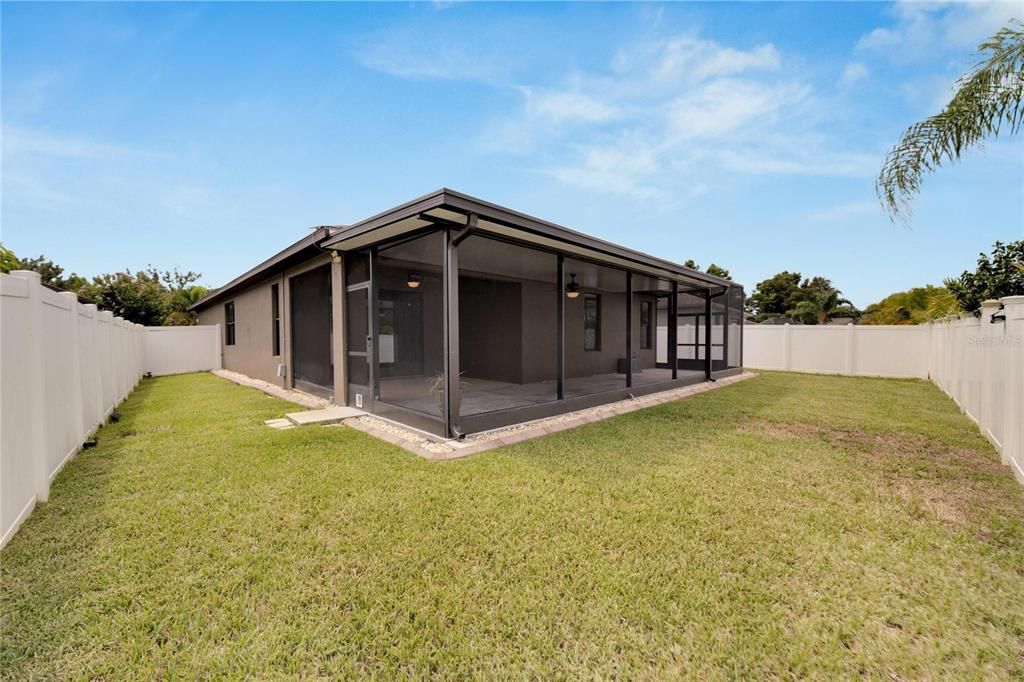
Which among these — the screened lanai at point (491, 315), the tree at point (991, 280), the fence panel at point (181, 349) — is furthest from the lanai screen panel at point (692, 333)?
the fence panel at point (181, 349)

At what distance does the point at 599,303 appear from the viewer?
36.8ft

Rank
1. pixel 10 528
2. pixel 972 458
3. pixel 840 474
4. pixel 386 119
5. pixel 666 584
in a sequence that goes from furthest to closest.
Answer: pixel 386 119 < pixel 972 458 < pixel 840 474 < pixel 10 528 < pixel 666 584

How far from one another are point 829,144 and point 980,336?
15.1 ft

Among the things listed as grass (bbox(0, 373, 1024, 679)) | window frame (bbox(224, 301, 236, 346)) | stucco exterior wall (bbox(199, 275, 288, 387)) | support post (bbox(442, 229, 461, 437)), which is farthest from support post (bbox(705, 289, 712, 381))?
window frame (bbox(224, 301, 236, 346))

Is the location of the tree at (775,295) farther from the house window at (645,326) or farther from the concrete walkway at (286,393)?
the concrete walkway at (286,393)

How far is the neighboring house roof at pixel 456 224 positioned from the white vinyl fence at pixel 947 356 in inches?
175

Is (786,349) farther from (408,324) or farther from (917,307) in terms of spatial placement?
(408,324)

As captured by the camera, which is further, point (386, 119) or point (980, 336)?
point (386, 119)

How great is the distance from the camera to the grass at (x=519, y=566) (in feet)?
5.73

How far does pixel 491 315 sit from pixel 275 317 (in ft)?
16.0

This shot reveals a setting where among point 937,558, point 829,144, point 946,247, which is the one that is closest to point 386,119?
point 829,144

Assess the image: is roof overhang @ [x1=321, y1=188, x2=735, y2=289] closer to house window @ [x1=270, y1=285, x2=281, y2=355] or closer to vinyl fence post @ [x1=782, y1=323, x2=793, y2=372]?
house window @ [x1=270, y1=285, x2=281, y2=355]

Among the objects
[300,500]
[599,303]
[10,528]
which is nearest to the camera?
[10,528]

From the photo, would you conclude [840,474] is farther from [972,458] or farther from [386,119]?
[386,119]
